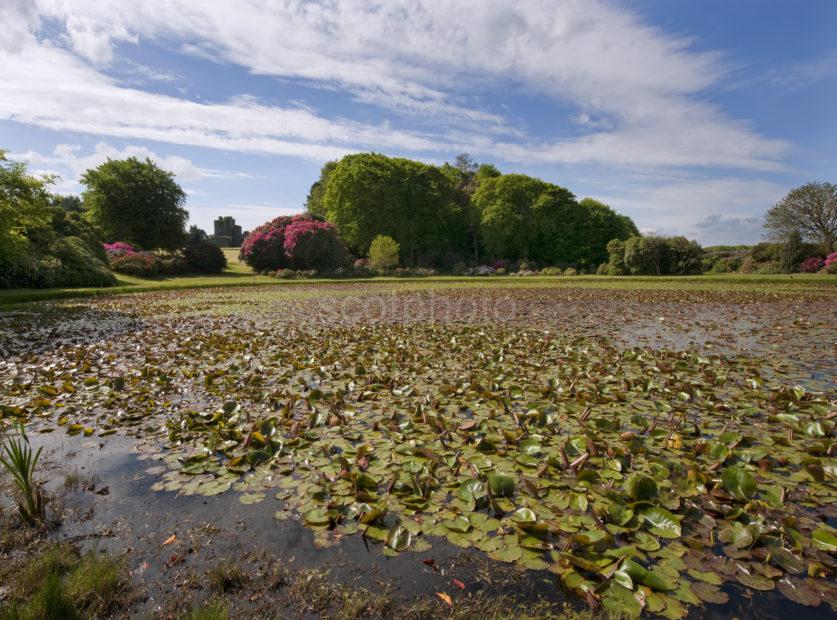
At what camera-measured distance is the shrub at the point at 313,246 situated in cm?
3681

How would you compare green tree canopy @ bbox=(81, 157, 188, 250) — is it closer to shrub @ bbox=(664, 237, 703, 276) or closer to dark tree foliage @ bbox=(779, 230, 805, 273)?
shrub @ bbox=(664, 237, 703, 276)

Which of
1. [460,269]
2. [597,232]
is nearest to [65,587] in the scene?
[460,269]

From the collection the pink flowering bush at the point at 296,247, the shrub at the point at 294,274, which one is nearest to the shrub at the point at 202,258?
the pink flowering bush at the point at 296,247

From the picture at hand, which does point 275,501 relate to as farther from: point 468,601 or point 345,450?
point 468,601

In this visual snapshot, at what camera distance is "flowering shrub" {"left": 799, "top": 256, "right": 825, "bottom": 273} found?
31.6m

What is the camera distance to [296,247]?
121ft

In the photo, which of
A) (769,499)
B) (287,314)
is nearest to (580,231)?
(287,314)

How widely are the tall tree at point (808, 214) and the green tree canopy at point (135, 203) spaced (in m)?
52.1

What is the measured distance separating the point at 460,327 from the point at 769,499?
827cm

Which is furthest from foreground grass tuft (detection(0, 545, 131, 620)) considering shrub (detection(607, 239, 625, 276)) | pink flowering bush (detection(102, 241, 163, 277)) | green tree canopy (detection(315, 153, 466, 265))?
green tree canopy (detection(315, 153, 466, 265))

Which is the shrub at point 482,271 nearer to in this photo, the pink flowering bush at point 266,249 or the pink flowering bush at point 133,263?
the pink flowering bush at point 266,249

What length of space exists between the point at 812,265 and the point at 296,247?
3727 cm

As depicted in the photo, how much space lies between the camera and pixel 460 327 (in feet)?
37.2

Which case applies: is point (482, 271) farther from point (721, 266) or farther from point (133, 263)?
point (133, 263)
